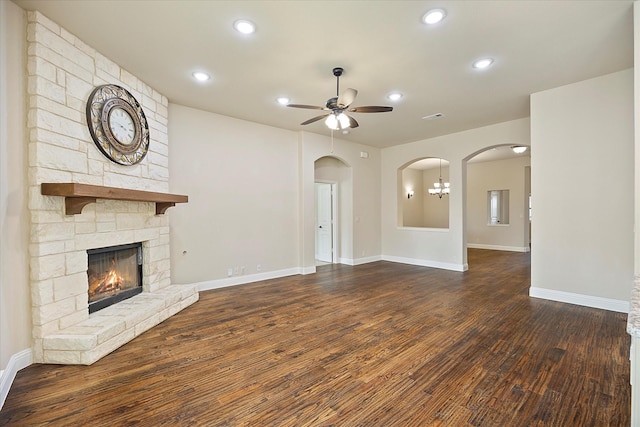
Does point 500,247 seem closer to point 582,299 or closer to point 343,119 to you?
point 582,299

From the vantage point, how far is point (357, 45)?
3021 millimetres

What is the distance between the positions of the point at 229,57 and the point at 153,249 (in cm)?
277

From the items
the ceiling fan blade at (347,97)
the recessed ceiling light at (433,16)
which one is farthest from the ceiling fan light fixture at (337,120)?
the recessed ceiling light at (433,16)

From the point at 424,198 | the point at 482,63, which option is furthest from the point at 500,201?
the point at 482,63

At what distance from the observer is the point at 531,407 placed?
6.60 feet

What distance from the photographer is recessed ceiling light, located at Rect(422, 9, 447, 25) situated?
8.24ft

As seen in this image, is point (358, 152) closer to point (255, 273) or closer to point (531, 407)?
point (255, 273)

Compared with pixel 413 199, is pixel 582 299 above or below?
below

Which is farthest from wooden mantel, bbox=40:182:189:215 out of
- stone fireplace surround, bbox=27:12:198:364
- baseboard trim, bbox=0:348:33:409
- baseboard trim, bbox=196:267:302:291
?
baseboard trim, bbox=196:267:302:291

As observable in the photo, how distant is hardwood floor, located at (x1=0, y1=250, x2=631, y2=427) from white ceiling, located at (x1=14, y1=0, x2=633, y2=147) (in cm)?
312

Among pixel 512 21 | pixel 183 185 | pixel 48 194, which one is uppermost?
pixel 512 21

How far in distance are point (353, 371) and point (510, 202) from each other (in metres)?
9.80

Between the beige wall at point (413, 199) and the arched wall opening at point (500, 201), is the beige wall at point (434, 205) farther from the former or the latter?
the arched wall opening at point (500, 201)

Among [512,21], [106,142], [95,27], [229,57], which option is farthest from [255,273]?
[512,21]
